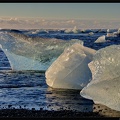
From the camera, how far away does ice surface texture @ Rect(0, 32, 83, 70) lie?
1434 cm

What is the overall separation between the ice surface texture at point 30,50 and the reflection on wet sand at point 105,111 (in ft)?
23.7

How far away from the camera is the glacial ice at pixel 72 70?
30.8 feet

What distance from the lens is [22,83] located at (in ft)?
37.0

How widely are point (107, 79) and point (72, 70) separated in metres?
2.73

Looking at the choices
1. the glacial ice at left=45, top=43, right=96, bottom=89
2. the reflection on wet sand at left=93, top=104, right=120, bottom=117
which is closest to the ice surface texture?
the glacial ice at left=45, top=43, right=96, bottom=89

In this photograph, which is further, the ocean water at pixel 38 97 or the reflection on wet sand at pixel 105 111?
the ocean water at pixel 38 97

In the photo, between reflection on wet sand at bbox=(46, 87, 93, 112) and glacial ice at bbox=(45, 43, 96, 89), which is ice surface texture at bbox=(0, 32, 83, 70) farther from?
reflection on wet sand at bbox=(46, 87, 93, 112)

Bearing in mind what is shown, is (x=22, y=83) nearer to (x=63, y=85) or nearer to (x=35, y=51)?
(x=63, y=85)

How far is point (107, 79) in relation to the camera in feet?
22.0

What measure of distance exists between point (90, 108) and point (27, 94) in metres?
2.55

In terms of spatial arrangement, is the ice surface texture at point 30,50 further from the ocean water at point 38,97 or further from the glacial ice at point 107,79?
the glacial ice at point 107,79

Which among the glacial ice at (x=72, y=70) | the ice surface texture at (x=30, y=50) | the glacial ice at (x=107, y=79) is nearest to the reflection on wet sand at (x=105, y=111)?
the glacial ice at (x=107, y=79)

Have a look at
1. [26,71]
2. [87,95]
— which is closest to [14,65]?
[26,71]

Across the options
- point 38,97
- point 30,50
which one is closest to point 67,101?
point 38,97
